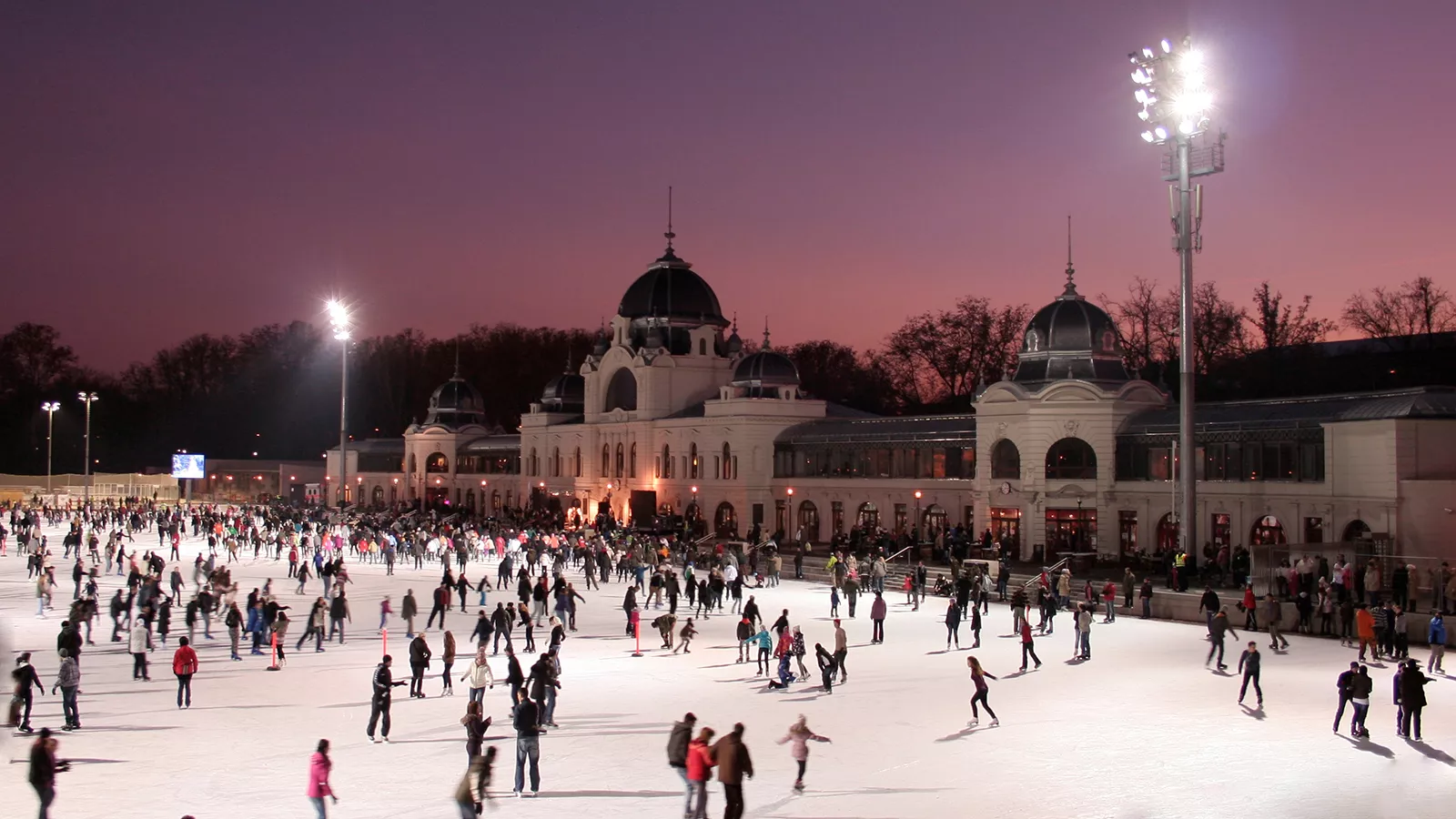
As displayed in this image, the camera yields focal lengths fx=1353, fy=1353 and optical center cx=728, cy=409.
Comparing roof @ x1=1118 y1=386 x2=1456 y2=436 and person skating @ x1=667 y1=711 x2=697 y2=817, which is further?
roof @ x1=1118 y1=386 x2=1456 y2=436

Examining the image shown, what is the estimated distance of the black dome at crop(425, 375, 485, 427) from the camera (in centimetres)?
9369

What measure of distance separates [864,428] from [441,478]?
143 ft

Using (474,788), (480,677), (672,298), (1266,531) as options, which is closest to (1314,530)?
(1266,531)

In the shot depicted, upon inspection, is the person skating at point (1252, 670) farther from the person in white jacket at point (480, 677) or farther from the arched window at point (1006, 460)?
the arched window at point (1006, 460)

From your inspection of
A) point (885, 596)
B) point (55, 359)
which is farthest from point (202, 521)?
point (55, 359)

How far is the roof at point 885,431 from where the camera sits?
5059 cm

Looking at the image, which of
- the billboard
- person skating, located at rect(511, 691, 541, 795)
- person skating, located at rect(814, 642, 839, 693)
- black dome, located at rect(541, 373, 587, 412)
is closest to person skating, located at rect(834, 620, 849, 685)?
person skating, located at rect(814, 642, 839, 693)

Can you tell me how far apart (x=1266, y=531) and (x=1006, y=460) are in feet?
31.7

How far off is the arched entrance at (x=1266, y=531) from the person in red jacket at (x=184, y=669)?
2960 cm

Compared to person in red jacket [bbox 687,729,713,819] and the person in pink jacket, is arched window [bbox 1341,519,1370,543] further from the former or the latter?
the person in pink jacket

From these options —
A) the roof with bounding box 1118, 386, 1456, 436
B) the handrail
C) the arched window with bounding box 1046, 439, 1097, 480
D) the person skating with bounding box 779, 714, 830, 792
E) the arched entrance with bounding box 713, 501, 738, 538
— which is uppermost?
the roof with bounding box 1118, 386, 1456, 436

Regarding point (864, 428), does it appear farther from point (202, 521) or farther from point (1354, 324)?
point (202, 521)

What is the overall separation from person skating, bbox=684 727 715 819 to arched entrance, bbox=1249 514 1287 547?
2878cm

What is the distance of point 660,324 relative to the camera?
72062 millimetres
